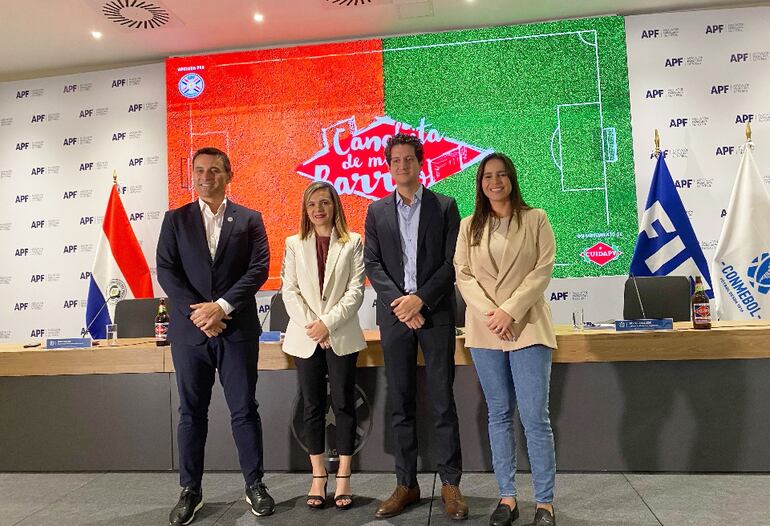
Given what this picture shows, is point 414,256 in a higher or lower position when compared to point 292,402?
higher

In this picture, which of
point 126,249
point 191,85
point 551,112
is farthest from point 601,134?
point 126,249

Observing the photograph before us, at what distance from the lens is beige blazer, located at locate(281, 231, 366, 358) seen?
251 centimetres

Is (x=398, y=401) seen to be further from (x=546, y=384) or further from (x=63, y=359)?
(x=63, y=359)

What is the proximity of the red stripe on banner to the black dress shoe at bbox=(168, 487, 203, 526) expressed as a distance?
10.1 ft

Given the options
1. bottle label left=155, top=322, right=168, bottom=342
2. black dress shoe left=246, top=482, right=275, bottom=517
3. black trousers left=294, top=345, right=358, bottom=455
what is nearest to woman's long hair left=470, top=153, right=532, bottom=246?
black trousers left=294, top=345, right=358, bottom=455

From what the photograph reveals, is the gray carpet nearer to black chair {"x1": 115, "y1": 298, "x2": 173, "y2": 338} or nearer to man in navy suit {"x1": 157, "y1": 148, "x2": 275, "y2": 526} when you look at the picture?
man in navy suit {"x1": 157, "y1": 148, "x2": 275, "y2": 526}

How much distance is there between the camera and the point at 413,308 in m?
2.31

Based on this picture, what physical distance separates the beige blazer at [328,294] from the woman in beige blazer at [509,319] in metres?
0.53

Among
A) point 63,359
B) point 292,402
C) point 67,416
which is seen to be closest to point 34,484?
point 67,416

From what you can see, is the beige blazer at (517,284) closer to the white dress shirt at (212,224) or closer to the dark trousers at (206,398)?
the dark trousers at (206,398)

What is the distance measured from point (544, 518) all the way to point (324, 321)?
1129 mm

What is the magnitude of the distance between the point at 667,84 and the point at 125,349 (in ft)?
14.6

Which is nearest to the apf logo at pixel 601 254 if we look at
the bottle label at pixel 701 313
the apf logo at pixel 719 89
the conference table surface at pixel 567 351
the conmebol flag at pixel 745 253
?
the conmebol flag at pixel 745 253

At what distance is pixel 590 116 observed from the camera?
476cm
